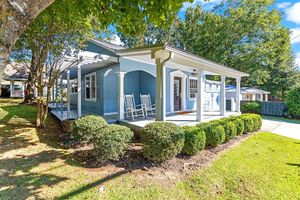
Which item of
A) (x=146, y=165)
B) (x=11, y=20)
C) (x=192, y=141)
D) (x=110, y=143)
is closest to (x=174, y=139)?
(x=192, y=141)

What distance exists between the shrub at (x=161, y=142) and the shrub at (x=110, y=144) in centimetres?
68

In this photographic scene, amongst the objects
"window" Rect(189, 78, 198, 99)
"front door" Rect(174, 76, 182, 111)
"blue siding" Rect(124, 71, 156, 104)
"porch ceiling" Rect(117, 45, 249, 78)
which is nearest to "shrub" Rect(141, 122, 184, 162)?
"porch ceiling" Rect(117, 45, 249, 78)

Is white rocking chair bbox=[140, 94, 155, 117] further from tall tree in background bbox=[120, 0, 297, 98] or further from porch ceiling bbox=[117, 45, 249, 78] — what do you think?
tall tree in background bbox=[120, 0, 297, 98]

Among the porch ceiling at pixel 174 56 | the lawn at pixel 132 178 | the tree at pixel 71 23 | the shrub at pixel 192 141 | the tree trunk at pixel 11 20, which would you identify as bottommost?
the lawn at pixel 132 178

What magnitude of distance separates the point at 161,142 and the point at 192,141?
3.91 feet

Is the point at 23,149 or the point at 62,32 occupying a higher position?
the point at 62,32

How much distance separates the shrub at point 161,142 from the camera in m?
5.59

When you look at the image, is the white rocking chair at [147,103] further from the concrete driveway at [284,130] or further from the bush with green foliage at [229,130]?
the concrete driveway at [284,130]

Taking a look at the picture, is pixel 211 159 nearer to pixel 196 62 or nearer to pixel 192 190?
pixel 192 190

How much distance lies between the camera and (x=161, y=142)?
5566 mm

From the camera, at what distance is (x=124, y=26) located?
491 cm

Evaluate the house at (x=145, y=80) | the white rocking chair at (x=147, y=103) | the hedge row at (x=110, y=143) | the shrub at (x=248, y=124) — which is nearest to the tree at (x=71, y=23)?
the house at (x=145, y=80)

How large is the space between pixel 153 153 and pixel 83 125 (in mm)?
2719

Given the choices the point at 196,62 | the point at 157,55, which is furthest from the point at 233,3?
the point at 157,55
